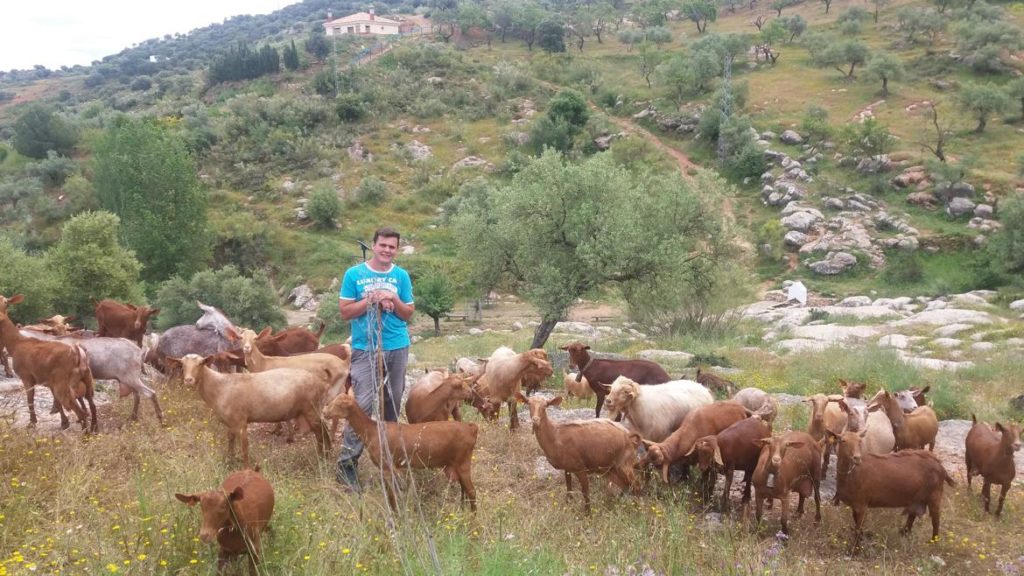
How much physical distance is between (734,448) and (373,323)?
4.10m

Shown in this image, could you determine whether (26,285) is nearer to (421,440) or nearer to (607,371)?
(607,371)

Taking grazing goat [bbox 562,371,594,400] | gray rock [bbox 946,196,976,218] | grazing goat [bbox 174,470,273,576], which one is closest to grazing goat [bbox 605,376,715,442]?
grazing goat [bbox 562,371,594,400]

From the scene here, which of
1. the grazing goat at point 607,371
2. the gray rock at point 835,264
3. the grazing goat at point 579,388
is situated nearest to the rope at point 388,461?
the grazing goat at point 607,371


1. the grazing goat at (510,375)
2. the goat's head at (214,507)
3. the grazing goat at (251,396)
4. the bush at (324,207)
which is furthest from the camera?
the bush at (324,207)

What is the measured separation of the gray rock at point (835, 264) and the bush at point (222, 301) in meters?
28.7

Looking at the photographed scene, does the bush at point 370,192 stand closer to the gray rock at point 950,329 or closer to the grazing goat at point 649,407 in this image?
the gray rock at point 950,329

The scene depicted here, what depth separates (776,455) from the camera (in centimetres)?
640

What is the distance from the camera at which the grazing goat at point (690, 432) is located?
Answer: 7.11 meters

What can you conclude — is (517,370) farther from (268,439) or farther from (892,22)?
(892,22)

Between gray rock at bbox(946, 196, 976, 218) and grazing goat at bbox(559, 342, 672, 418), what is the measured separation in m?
35.4

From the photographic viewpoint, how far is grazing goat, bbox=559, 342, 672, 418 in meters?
9.99

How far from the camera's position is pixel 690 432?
A: 7473mm

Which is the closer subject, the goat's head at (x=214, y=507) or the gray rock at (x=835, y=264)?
the goat's head at (x=214, y=507)

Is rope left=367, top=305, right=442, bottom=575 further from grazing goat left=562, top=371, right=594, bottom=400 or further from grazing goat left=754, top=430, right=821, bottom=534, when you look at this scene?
grazing goat left=562, top=371, right=594, bottom=400
